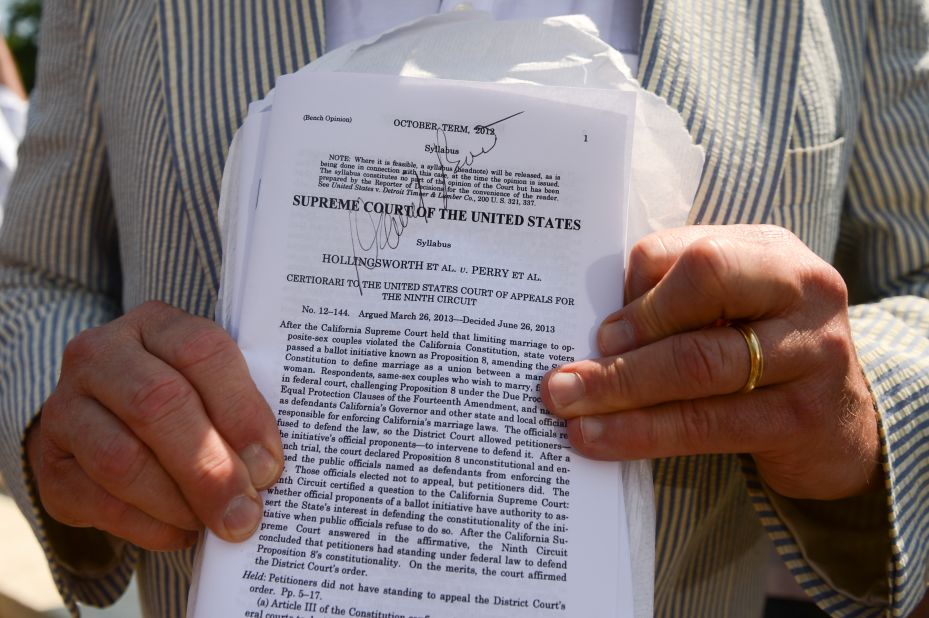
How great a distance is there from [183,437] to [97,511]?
0.14m

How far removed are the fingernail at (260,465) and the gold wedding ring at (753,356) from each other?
14.7 inches

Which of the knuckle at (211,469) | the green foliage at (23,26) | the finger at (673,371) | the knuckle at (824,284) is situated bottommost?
the green foliage at (23,26)

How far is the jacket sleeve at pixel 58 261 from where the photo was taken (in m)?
0.83

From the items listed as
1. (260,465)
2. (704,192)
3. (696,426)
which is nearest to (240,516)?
(260,465)

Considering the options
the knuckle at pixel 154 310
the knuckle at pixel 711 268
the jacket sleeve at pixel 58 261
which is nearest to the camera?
the knuckle at pixel 711 268

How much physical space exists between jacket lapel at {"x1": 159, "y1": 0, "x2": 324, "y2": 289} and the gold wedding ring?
1.58 feet

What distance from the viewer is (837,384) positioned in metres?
0.63

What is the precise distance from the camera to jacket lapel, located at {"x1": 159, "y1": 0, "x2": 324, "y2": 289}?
2.39 ft

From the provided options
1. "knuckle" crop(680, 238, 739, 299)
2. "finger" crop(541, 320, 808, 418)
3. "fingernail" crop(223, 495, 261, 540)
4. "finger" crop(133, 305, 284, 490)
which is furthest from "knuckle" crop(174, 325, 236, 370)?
"knuckle" crop(680, 238, 739, 299)

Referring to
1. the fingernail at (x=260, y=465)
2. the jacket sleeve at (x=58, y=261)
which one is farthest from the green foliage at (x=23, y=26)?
the fingernail at (x=260, y=465)

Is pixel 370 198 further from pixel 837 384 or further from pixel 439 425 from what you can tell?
pixel 837 384

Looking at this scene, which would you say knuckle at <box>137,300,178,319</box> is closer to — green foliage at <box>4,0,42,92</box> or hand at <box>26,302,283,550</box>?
hand at <box>26,302,283,550</box>

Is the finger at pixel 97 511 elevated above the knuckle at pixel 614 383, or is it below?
below

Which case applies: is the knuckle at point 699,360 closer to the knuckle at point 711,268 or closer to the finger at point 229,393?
the knuckle at point 711,268
